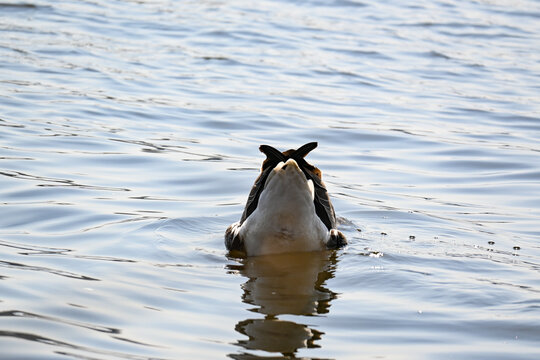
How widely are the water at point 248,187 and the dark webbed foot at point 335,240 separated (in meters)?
0.14

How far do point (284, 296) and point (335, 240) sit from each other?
4.88ft

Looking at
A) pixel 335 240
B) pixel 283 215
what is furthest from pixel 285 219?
pixel 335 240

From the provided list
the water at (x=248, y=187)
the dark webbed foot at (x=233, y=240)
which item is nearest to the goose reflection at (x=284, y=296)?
the water at (x=248, y=187)

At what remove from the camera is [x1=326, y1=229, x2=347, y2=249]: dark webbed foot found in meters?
7.15

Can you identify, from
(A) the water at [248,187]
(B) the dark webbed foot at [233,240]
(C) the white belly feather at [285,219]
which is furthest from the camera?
(B) the dark webbed foot at [233,240]

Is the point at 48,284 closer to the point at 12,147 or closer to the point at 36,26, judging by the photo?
the point at 12,147

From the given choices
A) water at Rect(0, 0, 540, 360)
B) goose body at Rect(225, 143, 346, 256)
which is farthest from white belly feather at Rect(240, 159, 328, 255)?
water at Rect(0, 0, 540, 360)

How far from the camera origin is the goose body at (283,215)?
657cm

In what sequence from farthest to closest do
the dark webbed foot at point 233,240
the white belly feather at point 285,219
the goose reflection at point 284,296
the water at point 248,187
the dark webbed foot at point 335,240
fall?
1. the dark webbed foot at point 335,240
2. the dark webbed foot at point 233,240
3. the white belly feather at point 285,219
4. the water at point 248,187
5. the goose reflection at point 284,296

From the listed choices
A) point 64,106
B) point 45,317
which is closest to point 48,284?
point 45,317

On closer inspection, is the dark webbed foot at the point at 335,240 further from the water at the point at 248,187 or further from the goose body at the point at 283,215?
the water at the point at 248,187

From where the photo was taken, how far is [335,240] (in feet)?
23.5

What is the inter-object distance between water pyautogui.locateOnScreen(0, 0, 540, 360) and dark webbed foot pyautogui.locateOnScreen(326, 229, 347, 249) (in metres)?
0.14

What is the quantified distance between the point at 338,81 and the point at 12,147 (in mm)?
8171
